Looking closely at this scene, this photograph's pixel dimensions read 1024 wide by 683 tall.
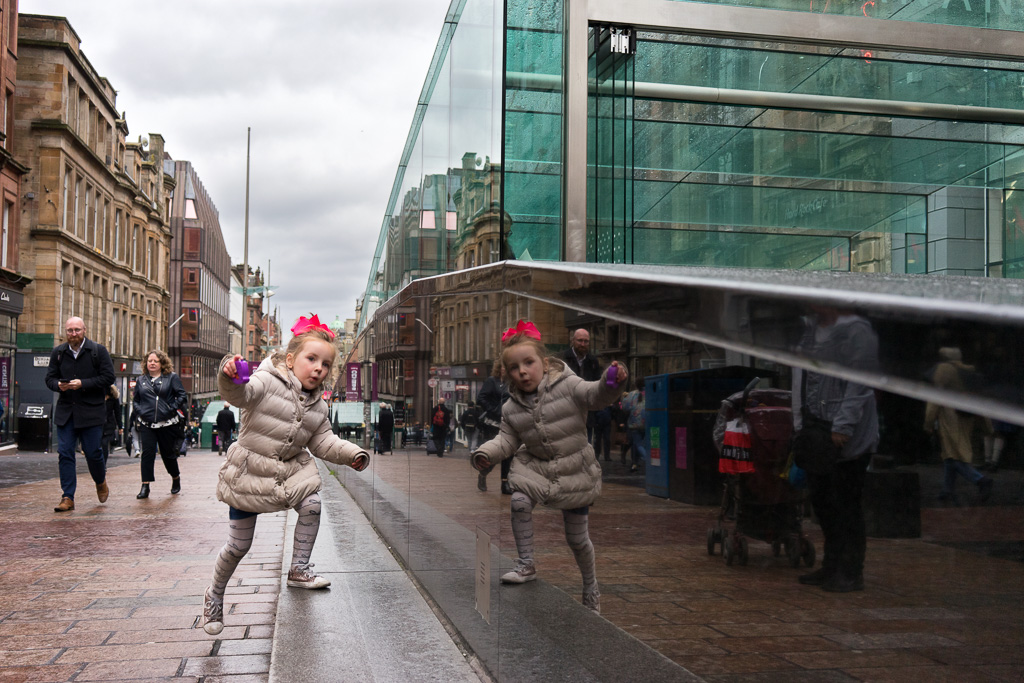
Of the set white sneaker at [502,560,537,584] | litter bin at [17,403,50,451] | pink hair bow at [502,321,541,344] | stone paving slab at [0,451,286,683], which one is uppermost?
pink hair bow at [502,321,541,344]

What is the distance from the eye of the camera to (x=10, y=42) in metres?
28.3

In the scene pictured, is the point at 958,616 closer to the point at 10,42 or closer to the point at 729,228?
the point at 729,228

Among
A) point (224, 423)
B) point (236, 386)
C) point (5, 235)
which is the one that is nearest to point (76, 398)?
point (236, 386)

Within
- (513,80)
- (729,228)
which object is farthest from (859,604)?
(729,228)

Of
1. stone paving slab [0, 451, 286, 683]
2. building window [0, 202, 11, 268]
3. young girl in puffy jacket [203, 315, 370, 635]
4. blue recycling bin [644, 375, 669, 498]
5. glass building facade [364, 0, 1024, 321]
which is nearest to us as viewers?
blue recycling bin [644, 375, 669, 498]

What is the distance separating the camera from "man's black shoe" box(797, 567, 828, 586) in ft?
4.25

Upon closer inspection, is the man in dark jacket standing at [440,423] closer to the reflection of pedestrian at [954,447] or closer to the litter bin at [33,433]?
the reflection of pedestrian at [954,447]

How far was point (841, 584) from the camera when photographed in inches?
49.6

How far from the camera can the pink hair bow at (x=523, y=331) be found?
9.48 feet

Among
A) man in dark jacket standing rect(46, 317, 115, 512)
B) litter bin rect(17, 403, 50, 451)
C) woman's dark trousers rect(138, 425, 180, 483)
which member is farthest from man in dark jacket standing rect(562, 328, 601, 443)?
litter bin rect(17, 403, 50, 451)

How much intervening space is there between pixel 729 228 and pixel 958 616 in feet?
15.9

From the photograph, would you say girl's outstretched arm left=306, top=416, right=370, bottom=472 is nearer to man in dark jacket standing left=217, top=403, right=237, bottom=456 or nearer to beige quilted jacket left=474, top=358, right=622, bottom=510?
beige quilted jacket left=474, top=358, right=622, bottom=510

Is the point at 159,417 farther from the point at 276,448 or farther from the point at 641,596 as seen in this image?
the point at 641,596

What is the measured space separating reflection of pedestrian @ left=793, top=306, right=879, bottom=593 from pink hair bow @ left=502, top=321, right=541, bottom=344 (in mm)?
1630
